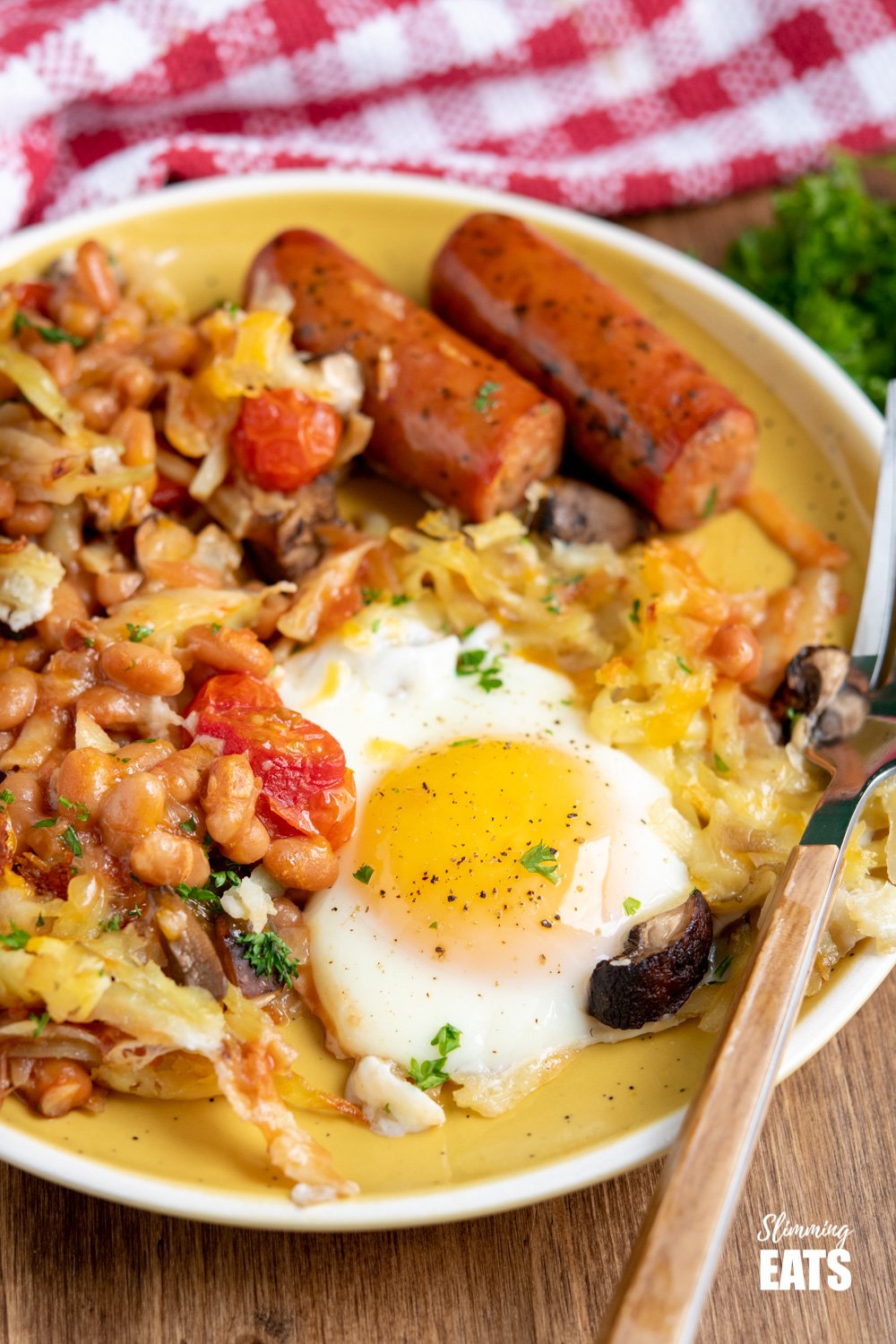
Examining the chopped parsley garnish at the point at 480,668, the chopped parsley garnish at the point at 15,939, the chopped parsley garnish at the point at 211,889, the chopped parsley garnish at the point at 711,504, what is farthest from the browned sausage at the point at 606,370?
the chopped parsley garnish at the point at 15,939

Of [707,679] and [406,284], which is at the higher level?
[406,284]

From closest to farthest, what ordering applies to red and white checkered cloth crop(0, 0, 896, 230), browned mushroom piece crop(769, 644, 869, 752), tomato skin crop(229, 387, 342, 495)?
1. browned mushroom piece crop(769, 644, 869, 752)
2. tomato skin crop(229, 387, 342, 495)
3. red and white checkered cloth crop(0, 0, 896, 230)

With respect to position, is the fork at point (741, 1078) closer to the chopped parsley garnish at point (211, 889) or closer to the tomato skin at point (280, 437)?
the chopped parsley garnish at point (211, 889)

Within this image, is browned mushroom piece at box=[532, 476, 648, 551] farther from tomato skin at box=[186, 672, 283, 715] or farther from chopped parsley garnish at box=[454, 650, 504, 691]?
tomato skin at box=[186, 672, 283, 715]

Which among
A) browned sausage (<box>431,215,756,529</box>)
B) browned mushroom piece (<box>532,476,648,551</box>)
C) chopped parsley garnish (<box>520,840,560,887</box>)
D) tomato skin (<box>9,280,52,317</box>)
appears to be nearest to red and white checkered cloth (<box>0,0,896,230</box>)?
tomato skin (<box>9,280,52,317</box>)

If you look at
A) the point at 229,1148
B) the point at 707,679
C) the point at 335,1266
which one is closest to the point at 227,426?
the point at 707,679

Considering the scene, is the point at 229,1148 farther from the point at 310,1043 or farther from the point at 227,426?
the point at 227,426

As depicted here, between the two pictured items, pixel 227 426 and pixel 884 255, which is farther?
pixel 884 255

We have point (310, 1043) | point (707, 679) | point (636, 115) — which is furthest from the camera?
point (636, 115)

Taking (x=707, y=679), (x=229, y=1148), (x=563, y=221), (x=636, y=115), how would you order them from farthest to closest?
(x=636, y=115) → (x=563, y=221) → (x=707, y=679) → (x=229, y=1148)
